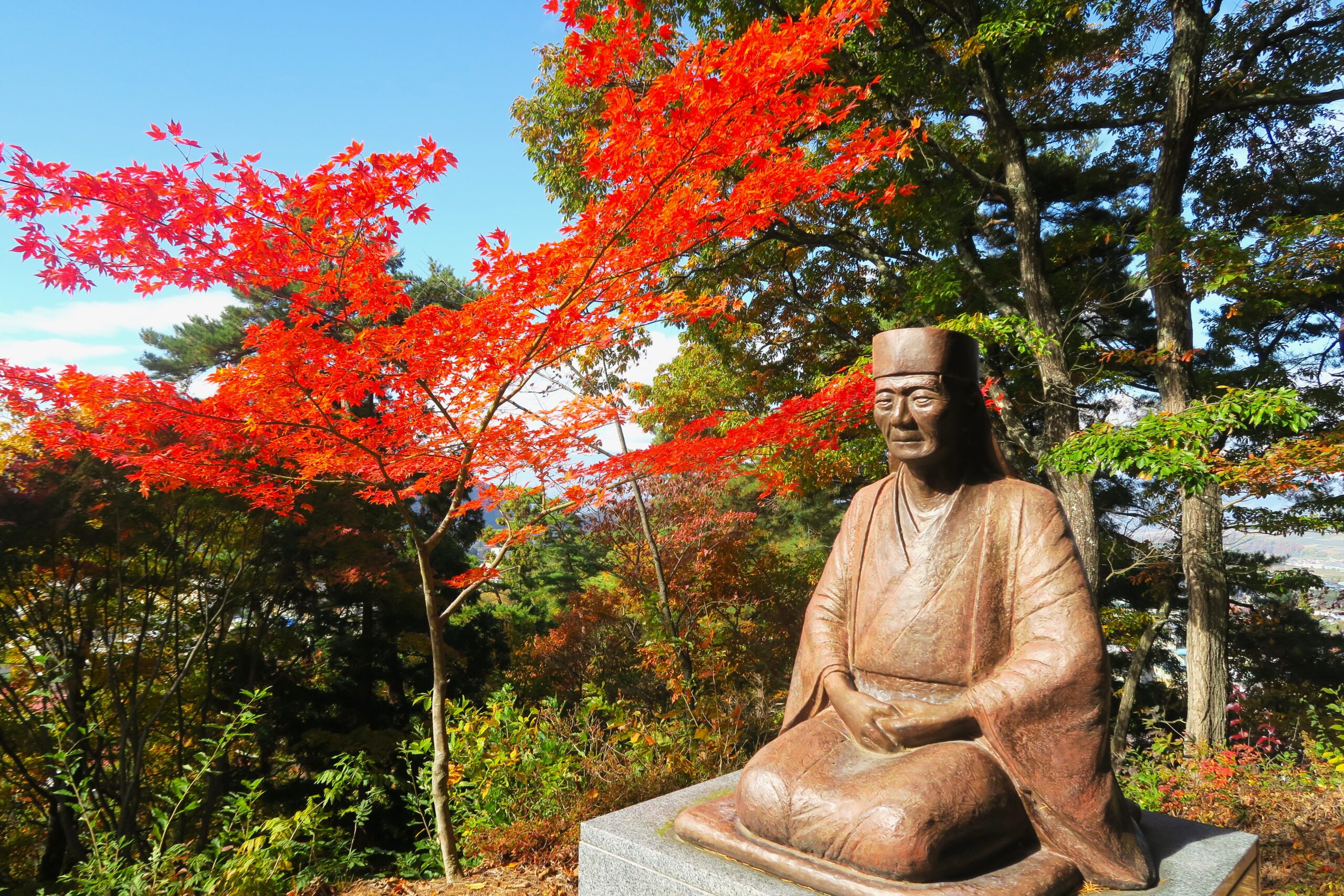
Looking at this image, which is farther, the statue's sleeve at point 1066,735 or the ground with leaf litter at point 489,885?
the ground with leaf litter at point 489,885

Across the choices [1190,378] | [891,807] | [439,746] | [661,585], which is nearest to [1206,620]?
[1190,378]

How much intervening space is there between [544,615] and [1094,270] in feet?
43.9

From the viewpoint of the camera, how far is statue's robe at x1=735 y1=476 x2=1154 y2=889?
2.31 metres

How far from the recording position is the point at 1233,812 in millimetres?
5199

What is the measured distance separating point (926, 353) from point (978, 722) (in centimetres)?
137

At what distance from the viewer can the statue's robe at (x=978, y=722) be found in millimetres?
2307

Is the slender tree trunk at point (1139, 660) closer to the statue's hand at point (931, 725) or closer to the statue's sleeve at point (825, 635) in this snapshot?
the statue's sleeve at point (825, 635)

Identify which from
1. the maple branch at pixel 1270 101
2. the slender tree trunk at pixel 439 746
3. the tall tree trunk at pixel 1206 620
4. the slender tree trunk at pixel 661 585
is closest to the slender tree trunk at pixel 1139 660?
the tall tree trunk at pixel 1206 620

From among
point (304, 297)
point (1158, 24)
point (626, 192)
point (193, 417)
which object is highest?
point (1158, 24)

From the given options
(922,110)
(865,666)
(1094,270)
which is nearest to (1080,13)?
(922,110)

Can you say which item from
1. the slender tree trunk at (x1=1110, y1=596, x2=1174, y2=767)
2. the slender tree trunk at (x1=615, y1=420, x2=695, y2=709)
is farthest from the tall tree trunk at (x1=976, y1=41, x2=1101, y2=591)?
the slender tree trunk at (x1=615, y1=420, x2=695, y2=709)

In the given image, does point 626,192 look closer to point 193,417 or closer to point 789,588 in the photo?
point 193,417

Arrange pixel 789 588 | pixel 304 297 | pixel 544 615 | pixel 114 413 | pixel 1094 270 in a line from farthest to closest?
pixel 544 615 < pixel 789 588 < pixel 1094 270 < pixel 114 413 < pixel 304 297

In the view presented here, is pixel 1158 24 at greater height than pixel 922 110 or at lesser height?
greater
